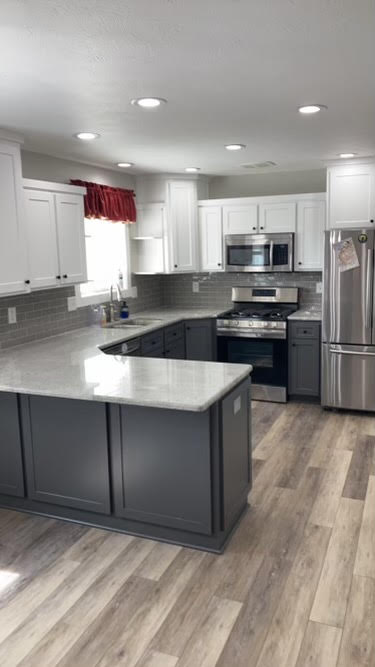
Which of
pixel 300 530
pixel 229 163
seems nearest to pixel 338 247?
pixel 229 163

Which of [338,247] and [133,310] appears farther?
[133,310]

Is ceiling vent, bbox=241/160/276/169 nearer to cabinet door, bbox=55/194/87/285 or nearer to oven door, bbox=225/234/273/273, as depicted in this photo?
oven door, bbox=225/234/273/273

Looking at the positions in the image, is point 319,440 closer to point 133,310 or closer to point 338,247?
point 338,247

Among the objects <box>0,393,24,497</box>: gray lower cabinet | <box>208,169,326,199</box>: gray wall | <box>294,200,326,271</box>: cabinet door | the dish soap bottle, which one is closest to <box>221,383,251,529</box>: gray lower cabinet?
<box>0,393,24,497</box>: gray lower cabinet

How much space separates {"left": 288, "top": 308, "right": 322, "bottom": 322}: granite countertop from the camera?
5215mm

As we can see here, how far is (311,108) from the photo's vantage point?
307 cm

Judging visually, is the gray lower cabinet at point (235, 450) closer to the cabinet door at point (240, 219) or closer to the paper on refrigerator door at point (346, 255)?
the paper on refrigerator door at point (346, 255)

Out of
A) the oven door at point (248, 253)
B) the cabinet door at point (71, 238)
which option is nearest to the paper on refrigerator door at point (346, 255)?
the oven door at point (248, 253)

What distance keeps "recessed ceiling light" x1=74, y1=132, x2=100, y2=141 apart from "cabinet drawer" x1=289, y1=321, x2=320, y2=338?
260 centimetres

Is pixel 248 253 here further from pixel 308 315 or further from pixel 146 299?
pixel 146 299

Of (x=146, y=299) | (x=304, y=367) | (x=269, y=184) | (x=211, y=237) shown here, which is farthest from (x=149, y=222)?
(x=304, y=367)

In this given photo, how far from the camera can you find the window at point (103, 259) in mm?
5070

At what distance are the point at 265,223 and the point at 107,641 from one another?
14.2 ft

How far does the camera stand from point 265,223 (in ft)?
18.5
